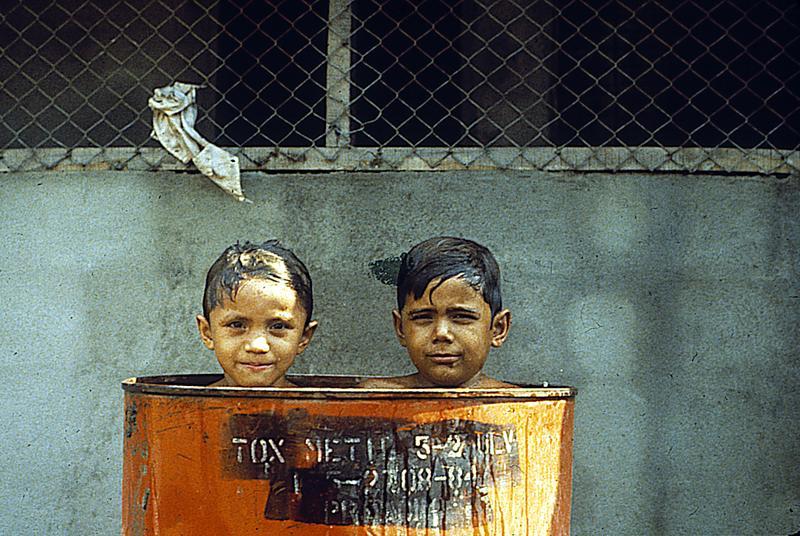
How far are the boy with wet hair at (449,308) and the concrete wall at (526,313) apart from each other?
2.50 feet

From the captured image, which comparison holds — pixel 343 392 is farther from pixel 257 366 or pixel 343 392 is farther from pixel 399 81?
pixel 399 81

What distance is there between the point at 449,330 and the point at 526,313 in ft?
2.96

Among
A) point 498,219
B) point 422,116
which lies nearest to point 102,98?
point 422,116

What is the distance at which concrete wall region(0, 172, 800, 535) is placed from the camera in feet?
12.3

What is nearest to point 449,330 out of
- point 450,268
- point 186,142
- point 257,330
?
→ point 450,268

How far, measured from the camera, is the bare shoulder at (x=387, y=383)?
3180 millimetres

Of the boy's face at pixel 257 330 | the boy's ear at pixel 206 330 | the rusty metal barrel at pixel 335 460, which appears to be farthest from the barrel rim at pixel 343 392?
the boy's ear at pixel 206 330

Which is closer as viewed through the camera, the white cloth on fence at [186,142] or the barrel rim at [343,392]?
the barrel rim at [343,392]

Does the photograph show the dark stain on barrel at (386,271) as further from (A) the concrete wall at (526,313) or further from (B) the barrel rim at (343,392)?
(B) the barrel rim at (343,392)

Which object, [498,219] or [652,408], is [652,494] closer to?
[652,408]

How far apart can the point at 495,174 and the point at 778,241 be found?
3.58 ft

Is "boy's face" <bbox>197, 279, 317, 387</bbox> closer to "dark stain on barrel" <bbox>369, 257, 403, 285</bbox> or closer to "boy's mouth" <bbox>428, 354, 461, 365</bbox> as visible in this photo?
"boy's mouth" <bbox>428, 354, 461, 365</bbox>

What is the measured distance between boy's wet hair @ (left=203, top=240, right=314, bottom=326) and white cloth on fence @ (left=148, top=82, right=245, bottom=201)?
35.4 inches

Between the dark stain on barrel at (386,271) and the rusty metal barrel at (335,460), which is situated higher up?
the dark stain on barrel at (386,271)
